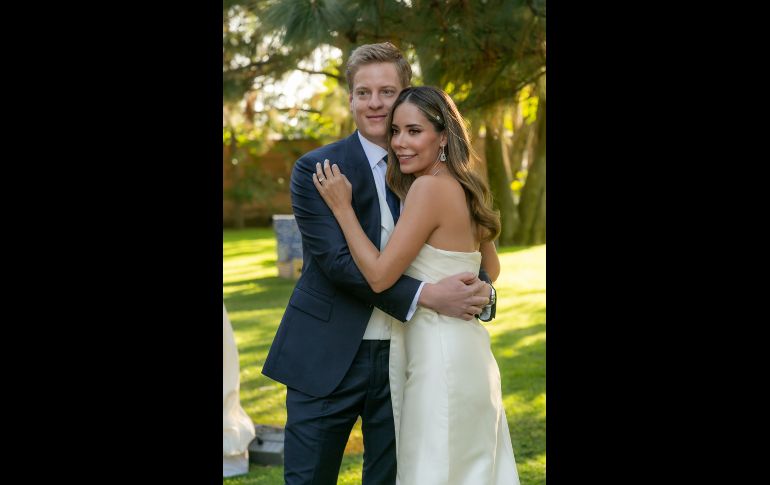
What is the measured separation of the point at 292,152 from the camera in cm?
2014

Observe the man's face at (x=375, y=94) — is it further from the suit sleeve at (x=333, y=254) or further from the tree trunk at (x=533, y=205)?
the tree trunk at (x=533, y=205)

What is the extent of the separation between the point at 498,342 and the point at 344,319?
6.06 meters

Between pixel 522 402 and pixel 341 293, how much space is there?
383 centimetres

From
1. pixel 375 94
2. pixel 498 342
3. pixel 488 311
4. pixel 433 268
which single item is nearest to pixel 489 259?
pixel 488 311

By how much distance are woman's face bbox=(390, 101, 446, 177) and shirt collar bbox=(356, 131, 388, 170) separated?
4.3 inches

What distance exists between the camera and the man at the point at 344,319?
2629mm

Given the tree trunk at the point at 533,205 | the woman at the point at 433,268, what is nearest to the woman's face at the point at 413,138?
the woman at the point at 433,268

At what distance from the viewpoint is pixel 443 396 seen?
256 centimetres

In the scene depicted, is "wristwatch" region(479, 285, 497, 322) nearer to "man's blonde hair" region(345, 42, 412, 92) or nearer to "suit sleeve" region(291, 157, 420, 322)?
"suit sleeve" region(291, 157, 420, 322)

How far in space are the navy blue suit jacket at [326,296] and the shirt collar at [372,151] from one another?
20 millimetres

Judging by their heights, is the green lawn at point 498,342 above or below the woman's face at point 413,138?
below

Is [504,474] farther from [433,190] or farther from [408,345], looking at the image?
[433,190]

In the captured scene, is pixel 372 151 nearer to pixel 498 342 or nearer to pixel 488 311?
pixel 488 311
